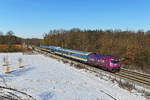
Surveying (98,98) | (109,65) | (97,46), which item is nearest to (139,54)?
(109,65)

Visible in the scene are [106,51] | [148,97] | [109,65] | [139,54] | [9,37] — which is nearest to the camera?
[148,97]

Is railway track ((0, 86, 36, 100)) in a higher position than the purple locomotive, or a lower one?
lower

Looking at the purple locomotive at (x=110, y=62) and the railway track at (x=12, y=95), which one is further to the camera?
the purple locomotive at (x=110, y=62)

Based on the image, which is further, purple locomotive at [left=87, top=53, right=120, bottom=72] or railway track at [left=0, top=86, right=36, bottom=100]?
purple locomotive at [left=87, top=53, right=120, bottom=72]

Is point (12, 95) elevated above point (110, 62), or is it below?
below

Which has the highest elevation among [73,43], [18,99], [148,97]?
[73,43]

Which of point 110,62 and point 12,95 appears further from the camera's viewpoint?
point 110,62

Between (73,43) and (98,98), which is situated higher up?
(73,43)

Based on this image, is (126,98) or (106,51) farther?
(106,51)

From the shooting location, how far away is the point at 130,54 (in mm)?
38312

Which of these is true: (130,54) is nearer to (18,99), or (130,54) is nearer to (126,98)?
(126,98)

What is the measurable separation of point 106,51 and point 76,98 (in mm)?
37583

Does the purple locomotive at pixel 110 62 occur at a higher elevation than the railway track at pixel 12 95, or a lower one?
higher

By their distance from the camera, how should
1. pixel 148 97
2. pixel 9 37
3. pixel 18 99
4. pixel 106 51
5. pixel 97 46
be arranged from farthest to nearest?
pixel 9 37
pixel 97 46
pixel 106 51
pixel 148 97
pixel 18 99
